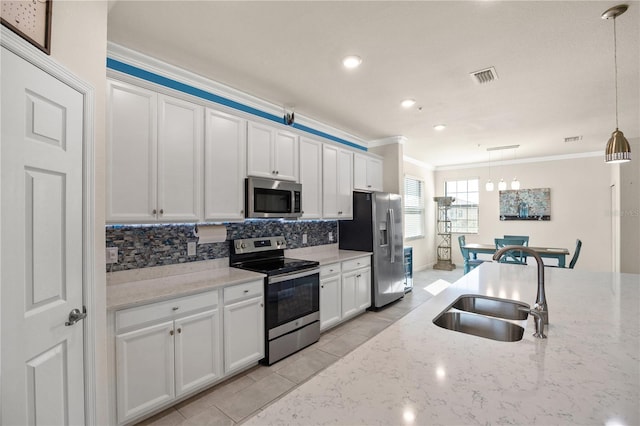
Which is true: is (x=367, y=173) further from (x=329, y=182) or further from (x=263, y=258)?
(x=263, y=258)

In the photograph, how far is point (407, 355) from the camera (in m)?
1.10

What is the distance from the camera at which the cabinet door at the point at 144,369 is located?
184 centimetres

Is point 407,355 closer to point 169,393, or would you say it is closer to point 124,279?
point 169,393

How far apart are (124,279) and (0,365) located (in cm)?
126

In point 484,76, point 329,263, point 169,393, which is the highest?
point 484,76

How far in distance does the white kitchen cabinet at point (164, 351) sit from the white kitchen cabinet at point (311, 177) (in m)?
1.63

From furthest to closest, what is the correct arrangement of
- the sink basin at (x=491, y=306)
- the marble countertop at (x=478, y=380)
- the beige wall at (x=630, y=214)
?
the beige wall at (x=630, y=214) < the sink basin at (x=491, y=306) < the marble countertop at (x=478, y=380)

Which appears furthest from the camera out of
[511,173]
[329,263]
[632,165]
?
[511,173]

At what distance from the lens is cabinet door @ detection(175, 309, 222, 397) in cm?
211

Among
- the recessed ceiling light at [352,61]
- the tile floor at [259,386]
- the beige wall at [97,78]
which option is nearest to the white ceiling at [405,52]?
the recessed ceiling light at [352,61]

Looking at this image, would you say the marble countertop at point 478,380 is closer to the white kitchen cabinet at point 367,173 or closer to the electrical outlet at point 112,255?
the electrical outlet at point 112,255

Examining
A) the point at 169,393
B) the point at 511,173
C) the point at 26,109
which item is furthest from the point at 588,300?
the point at 511,173

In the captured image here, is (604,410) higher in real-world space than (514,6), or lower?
lower

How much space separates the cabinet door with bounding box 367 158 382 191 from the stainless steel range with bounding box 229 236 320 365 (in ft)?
6.45
